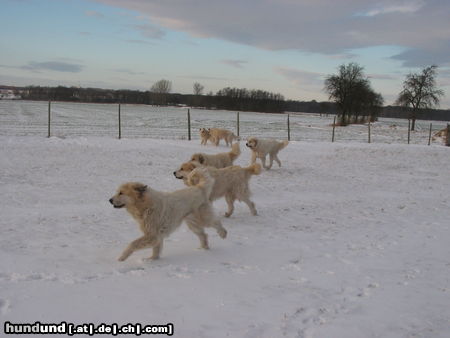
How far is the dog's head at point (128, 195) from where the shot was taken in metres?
5.32

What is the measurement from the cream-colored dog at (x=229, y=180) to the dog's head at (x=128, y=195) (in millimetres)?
2182

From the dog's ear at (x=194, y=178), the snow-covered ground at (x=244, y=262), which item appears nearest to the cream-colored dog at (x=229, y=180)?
the snow-covered ground at (x=244, y=262)

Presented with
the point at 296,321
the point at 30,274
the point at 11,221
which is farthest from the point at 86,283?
the point at 11,221

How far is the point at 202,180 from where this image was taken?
6227 mm

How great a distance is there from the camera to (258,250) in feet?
19.8

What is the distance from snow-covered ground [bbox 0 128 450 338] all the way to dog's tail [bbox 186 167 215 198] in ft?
2.86

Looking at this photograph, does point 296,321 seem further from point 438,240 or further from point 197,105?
point 197,105

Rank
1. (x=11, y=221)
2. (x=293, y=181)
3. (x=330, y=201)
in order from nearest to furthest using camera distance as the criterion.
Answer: (x=11, y=221) → (x=330, y=201) → (x=293, y=181)

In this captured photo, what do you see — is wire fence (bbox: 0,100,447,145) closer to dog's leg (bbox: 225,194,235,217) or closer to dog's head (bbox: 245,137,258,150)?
dog's head (bbox: 245,137,258,150)

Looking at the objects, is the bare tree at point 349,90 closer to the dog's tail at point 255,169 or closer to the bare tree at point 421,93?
the bare tree at point 421,93

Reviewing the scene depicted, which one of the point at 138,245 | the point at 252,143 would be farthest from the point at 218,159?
the point at 138,245

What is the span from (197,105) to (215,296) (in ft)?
377

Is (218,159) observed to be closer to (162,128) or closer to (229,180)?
(229,180)

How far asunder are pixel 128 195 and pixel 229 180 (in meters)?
2.76
